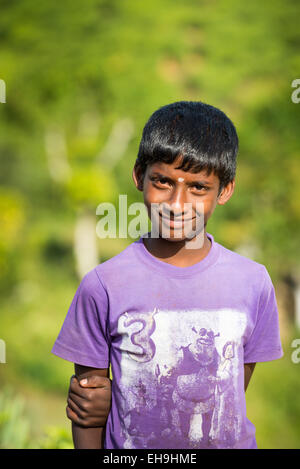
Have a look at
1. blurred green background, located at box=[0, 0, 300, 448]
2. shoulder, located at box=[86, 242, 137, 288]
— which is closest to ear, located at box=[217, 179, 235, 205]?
shoulder, located at box=[86, 242, 137, 288]

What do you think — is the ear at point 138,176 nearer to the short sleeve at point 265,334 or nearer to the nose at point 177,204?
the nose at point 177,204

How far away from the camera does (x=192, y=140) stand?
4.23 feet

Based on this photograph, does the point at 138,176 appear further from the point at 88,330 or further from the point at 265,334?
the point at 265,334

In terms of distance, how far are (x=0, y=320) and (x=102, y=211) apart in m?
1.62

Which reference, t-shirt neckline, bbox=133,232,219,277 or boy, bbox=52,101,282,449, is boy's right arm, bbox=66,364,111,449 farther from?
t-shirt neckline, bbox=133,232,219,277

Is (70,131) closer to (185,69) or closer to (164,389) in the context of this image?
(185,69)

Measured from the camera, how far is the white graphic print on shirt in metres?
1.25

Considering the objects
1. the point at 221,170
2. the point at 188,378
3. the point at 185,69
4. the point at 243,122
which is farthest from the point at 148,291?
the point at 185,69

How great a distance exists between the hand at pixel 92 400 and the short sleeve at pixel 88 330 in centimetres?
Answer: 5

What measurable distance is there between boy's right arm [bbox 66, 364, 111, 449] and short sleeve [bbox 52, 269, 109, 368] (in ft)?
0.13

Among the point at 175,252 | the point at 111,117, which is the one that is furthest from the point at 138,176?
the point at 111,117

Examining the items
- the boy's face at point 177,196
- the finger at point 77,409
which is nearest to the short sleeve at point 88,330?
the finger at point 77,409

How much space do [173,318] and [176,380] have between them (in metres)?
0.15
